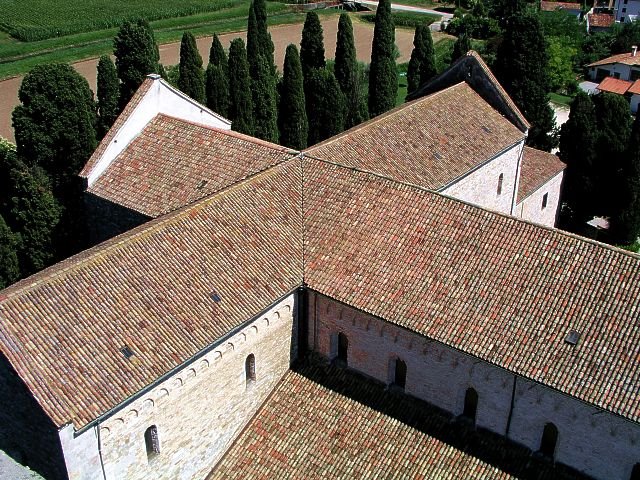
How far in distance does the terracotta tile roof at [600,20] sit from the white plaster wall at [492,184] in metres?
62.4

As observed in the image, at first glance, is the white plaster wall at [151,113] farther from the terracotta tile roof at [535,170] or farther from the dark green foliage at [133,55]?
the terracotta tile roof at [535,170]

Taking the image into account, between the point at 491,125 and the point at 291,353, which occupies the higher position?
the point at 491,125

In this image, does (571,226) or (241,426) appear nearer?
(241,426)

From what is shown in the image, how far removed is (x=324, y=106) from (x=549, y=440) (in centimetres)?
2733

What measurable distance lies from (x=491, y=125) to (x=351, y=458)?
1736 cm

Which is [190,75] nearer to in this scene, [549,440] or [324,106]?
[324,106]

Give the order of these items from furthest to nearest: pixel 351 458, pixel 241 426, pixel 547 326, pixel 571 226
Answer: pixel 571 226 < pixel 241 426 < pixel 351 458 < pixel 547 326

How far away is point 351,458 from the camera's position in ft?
63.3

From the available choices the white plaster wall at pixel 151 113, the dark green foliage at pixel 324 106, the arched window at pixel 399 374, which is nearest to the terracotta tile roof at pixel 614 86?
the dark green foliage at pixel 324 106

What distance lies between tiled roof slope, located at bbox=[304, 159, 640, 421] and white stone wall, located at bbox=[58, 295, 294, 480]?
89.9 inches

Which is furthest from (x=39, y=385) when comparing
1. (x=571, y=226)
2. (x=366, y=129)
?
(x=571, y=226)

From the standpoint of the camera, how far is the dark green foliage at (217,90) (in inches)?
1688

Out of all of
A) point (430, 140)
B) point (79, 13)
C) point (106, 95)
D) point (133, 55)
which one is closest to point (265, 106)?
point (133, 55)

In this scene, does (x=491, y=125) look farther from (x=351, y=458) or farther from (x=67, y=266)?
Answer: (x=67, y=266)
